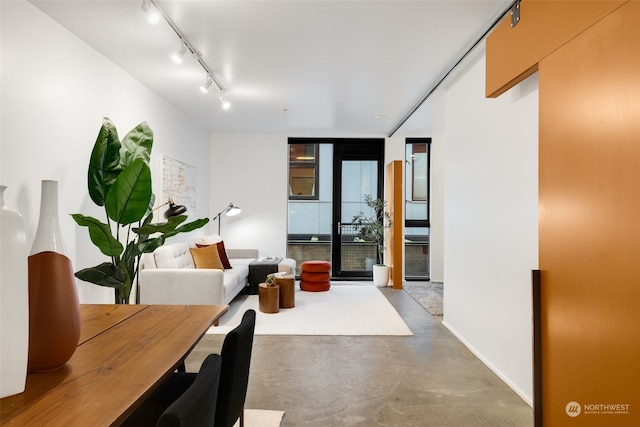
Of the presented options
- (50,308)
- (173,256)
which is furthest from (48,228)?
(173,256)

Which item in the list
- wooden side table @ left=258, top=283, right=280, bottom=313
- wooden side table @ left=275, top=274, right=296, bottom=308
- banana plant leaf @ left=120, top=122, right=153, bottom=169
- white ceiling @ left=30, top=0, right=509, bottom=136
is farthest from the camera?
wooden side table @ left=275, top=274, right=296, bottom=308

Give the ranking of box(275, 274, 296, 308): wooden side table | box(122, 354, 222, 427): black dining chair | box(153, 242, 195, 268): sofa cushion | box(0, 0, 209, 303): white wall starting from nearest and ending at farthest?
box(122, 354, 222, 427): black dining chair, box(0, 0, 209, 303): white wall, box(153, 242, 195, 268): sofa cushion, box(275, 274, 296, 308): wooden side table

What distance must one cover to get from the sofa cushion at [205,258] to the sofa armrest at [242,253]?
1.50 meters

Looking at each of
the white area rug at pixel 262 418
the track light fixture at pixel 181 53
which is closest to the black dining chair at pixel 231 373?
the white area rug at pixel 262 418

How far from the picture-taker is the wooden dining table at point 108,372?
85cm

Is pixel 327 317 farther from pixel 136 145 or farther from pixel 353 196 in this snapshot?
pixel 353 196

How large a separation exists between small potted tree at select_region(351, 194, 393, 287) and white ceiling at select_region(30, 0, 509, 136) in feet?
6.79

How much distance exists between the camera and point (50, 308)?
1.06m

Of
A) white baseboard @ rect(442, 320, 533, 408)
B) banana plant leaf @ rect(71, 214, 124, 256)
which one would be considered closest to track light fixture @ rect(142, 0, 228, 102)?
banana plant leaf @ rect(71, 214, 124, 256)

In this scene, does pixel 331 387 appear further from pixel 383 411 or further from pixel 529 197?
pixel 529 197

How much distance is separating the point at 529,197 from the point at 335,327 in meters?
2.35

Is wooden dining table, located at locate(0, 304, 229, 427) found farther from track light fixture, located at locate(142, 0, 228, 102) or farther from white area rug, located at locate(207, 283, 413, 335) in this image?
white area rug, located at locate(207, 283, 413, 335)

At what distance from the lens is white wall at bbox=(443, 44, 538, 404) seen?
7.91 ft

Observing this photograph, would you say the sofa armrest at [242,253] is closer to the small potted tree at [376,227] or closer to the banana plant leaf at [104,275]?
the small potted tree at [376,227]
